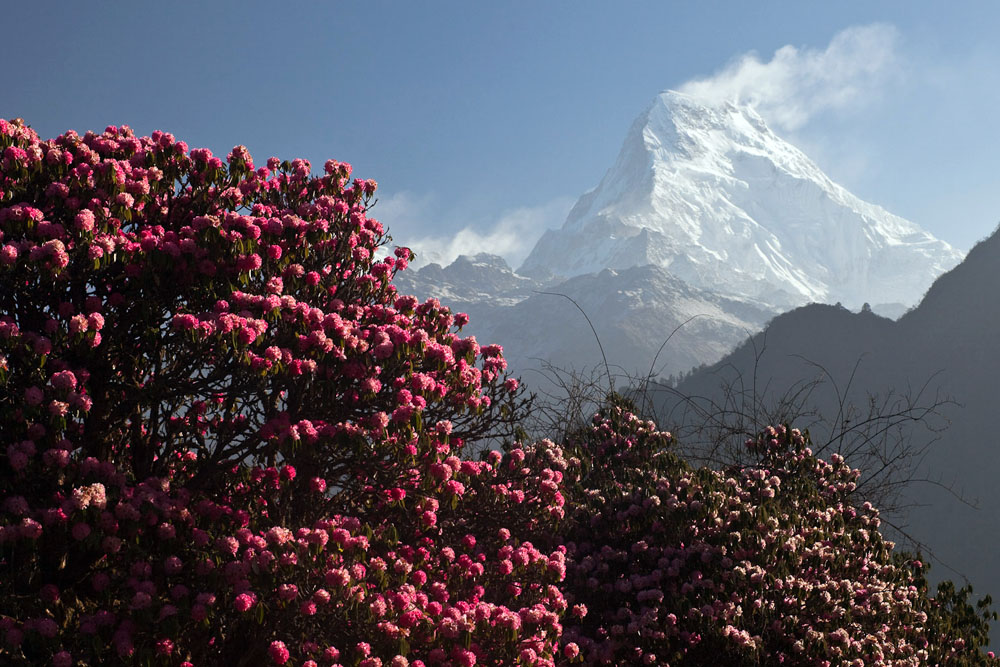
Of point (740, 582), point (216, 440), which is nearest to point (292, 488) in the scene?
point (216, 440)

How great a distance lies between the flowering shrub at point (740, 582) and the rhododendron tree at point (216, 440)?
1.21 metres

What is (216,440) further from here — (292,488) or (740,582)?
(740,582)

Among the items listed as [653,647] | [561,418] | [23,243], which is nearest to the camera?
[23,243]

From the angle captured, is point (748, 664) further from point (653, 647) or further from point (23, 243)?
point (23, 243)

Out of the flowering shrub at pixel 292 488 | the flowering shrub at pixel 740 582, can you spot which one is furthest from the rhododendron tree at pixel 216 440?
the flowering shrub at pixel 740 582

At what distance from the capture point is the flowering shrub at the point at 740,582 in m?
7.25

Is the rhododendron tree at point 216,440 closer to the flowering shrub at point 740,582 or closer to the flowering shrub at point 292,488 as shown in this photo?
the flowering shrub at point 292,488

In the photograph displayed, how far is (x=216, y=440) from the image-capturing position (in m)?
6.41

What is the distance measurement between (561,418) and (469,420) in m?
4.75

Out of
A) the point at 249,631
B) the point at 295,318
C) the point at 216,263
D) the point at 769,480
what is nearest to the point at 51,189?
the point at 216,263

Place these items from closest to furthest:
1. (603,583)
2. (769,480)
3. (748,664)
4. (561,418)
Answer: (748,664), (603,583), (769,480), (561,418)

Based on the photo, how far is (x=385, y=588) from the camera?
19.3 ft

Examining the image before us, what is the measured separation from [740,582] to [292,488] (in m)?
4.10

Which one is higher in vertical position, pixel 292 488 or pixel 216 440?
pixel 216 440
